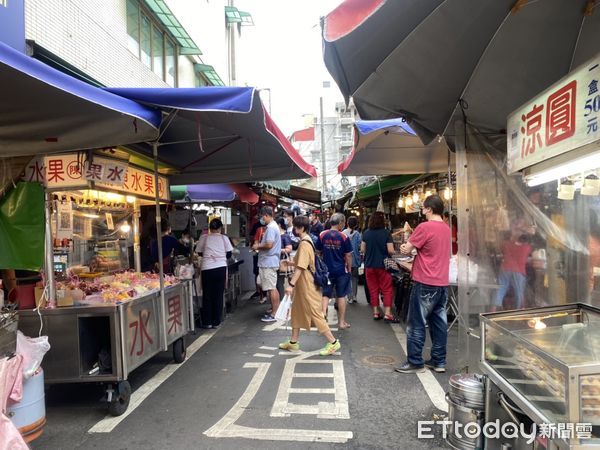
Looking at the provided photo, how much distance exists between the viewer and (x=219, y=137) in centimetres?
566

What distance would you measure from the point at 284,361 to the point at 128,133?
334 centimetres

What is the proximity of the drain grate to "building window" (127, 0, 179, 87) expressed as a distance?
8674mm

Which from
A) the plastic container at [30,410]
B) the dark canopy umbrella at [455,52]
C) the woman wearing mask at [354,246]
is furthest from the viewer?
the woman wearing mask at [354,246]

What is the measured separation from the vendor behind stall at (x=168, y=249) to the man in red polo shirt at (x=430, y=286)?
425cm

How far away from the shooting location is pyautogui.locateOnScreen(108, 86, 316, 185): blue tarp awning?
12.1 ft

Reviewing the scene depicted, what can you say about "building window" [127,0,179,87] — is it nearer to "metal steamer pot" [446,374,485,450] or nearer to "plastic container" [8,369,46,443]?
"plastic container" [8,369,46,443]

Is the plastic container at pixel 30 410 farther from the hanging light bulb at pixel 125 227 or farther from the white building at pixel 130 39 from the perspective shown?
the white building at pixel 130 39

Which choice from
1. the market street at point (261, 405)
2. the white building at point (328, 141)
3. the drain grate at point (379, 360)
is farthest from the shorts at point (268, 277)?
the white building at point (328, 141)

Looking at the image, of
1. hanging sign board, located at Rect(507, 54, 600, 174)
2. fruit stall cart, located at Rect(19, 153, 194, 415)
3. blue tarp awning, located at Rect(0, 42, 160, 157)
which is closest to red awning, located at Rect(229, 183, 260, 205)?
fruit stall cart, located at Rect(19, 153, 194, 415)

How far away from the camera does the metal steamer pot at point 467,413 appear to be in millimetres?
3109

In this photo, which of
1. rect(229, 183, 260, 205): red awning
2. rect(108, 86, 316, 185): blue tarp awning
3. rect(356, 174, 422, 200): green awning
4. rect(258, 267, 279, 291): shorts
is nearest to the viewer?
rect(108, 86, 316, 185): blue tarp awning

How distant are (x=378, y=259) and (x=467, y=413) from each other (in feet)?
14.0

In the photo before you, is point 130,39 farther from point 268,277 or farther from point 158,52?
point 268,277

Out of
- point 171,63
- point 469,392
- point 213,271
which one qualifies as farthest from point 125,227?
point 171,63
